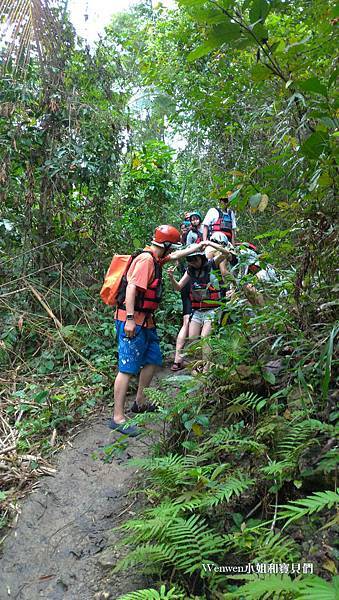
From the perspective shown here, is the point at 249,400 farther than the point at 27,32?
No

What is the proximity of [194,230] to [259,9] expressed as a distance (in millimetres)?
5754

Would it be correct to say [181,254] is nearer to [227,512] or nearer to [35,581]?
[227,512]

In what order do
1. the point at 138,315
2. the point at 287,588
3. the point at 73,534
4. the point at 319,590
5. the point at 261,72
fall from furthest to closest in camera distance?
the point at 138,315 < the point at 73,534 < the point at 261,72 < the point at 287,588 < the point at 319,590

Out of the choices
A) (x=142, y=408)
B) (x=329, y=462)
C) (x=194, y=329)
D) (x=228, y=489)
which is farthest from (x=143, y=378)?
(x=329, y=462)

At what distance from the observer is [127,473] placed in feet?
12.6

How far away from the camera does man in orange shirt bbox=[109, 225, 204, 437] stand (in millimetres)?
4410

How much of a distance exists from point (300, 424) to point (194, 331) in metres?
2.89

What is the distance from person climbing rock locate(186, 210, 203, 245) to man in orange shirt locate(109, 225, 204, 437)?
2.34 meters

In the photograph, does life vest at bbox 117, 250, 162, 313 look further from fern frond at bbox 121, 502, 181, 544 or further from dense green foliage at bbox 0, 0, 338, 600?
fern frond at bbox 121, 502, 181, 544

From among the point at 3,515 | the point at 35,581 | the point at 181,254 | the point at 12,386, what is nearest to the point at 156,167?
the point at 181,254

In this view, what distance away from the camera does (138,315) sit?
4.54 m

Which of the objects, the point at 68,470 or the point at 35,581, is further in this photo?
the point at 68,470

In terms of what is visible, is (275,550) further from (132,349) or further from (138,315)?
(138,315)

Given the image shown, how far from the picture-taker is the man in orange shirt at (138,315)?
4.41 m
